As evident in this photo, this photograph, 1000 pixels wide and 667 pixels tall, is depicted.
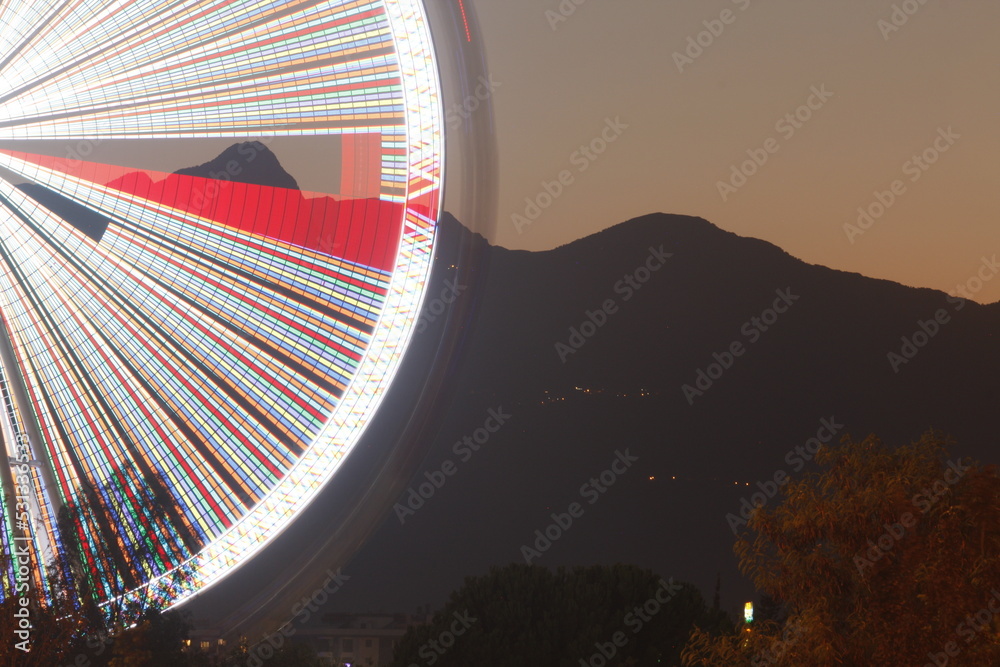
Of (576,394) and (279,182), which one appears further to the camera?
(576,394)

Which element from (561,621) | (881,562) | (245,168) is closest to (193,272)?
(245,168)

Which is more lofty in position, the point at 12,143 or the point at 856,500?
the point at 12,143

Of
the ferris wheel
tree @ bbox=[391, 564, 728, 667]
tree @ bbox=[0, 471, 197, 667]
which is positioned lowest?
tree @ bbox=[391, 564, 728, 667]

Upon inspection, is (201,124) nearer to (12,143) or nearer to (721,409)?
(12,143)

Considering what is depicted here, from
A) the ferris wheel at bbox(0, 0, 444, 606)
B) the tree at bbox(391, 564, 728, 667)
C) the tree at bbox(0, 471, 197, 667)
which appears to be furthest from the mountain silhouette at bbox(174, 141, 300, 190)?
the tree at bbox(391, 564, 728, 667)

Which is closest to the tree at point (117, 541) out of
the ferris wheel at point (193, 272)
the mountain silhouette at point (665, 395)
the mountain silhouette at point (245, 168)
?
the ferris wheel at point (193, 272)

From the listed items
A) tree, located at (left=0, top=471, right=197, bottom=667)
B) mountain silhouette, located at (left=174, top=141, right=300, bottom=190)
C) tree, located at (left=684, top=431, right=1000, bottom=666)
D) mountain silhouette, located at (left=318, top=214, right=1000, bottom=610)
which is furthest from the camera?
mountain silhouette, located at (left=318, top=214, right=1000, bottom=610)

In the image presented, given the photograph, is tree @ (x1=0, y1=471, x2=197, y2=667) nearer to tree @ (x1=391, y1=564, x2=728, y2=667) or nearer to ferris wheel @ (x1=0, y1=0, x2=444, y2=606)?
ferris wheel @ (x1=0, y1=0, x2=444, y2=606)

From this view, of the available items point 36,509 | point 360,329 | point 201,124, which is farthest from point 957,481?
point 36,509
